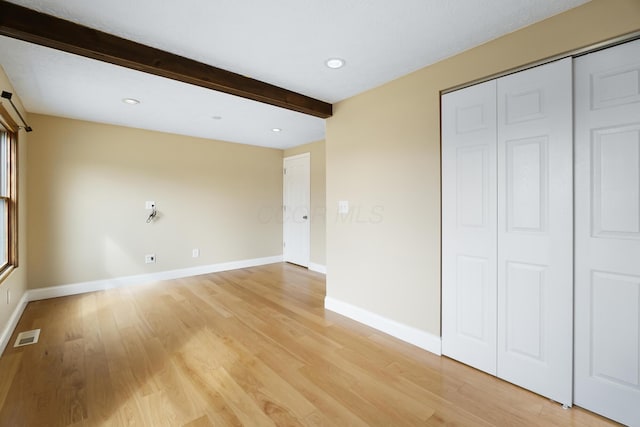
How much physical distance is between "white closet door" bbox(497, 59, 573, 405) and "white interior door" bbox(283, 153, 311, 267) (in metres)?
3.68

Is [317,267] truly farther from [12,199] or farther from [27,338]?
[12,199]

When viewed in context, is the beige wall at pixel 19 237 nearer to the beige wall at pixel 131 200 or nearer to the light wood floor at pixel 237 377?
the beige wall at pixel 131 200

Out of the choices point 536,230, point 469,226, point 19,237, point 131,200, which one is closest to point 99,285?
point 19,237

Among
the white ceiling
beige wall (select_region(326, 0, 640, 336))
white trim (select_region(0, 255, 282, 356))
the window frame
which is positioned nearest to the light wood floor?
white trim (select_region(0, 255, 282, 356))

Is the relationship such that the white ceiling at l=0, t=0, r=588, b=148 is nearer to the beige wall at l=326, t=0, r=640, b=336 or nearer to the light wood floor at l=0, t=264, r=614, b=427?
the beige wall at l=326, t=0, r=640, b=336

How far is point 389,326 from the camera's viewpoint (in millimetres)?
2617

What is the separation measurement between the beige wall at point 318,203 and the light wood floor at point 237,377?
77.0 inches

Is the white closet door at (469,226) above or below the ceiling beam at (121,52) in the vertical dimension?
below

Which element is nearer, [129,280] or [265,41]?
[265,41]

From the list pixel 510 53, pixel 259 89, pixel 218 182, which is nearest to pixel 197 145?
pixel 218 182

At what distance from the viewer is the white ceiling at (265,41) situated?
1633 mm

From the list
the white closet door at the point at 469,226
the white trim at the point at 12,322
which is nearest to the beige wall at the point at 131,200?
the white trim at the point at 12,322

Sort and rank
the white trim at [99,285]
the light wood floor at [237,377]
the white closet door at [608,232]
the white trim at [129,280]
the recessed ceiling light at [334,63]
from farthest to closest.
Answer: the white trim at [129,280]
the white trim at [99,285]
the recessed ceiling light at [334,63]
the light wood floor at [237,377]
the white closet door at [608,232]

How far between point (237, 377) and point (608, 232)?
249cm
